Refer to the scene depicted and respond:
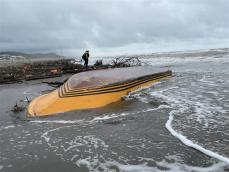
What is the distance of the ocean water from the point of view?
18.1 ft

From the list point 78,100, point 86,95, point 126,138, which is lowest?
point 126,138

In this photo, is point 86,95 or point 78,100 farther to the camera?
point 86,95

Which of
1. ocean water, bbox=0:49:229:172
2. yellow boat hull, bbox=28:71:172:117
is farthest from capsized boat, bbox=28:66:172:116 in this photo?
ocean water, bbox=0:49:229:172

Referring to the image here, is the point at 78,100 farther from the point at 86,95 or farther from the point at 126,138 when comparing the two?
the point at 126,138

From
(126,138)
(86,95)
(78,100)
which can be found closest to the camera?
(126,138)

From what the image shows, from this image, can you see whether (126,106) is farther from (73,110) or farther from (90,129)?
(90,129)

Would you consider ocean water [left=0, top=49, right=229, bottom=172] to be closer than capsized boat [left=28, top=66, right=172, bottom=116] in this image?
Yes

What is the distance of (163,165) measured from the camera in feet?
17.7

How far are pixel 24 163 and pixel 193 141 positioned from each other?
3217mm

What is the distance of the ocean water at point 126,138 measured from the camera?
5.53 m

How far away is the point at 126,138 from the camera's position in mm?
6902

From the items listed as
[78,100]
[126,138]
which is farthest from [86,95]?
[126,138]

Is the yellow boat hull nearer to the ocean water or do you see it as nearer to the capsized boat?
the capsized boat

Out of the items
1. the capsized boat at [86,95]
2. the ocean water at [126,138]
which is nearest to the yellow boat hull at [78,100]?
the capsized boat at [86,95]
